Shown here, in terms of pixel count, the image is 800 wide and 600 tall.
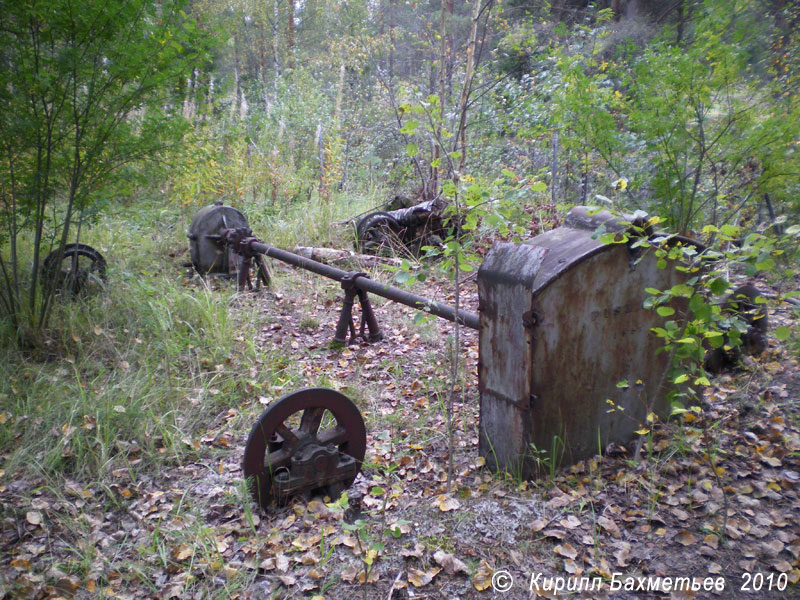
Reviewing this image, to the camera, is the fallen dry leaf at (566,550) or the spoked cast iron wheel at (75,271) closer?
the fallen dry leaf at (566,550)

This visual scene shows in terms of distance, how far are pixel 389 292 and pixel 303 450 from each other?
166 centimetres

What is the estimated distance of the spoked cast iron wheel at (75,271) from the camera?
5.00 metres

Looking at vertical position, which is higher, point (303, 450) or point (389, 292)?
point (389, 292)

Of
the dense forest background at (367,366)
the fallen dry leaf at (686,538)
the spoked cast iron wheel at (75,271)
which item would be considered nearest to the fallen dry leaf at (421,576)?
the dense forest background at (367,366)

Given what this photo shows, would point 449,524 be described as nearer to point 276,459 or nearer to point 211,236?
point 276,459

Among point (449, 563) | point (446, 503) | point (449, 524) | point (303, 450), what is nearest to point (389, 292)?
point (303, 450)

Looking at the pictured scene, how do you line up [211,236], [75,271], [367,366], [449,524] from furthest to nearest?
1. [211,236]
2. [75,271]
3. [367,366]
4. [449,524]

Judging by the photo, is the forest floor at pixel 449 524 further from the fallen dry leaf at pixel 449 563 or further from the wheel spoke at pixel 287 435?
the wheel spoke at pixel 287 435

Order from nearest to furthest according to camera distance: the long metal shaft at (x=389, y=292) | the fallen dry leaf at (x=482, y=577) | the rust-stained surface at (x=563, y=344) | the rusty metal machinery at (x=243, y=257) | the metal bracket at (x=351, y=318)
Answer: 1. the fallen dry leaf at (x=482, y=577)
2. the rust-stained surface at (x=563, y=344)
3. the long metal shaft at (x=389, y=292)
4. the metal bracket at (x=351, y=318)
5. the rusty metal machinery at (x=243, y=257)

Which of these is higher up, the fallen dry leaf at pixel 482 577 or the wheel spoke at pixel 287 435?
the wheel spoke at pixel 287 435

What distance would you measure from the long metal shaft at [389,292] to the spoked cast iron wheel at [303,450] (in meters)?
0.76

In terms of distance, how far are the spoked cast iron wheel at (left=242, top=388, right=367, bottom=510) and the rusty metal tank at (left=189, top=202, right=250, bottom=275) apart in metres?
4.34

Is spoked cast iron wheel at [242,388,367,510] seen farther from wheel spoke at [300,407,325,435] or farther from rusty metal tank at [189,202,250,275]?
rusty metal tank at [189,202,250,275]

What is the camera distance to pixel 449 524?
2.41 meters
